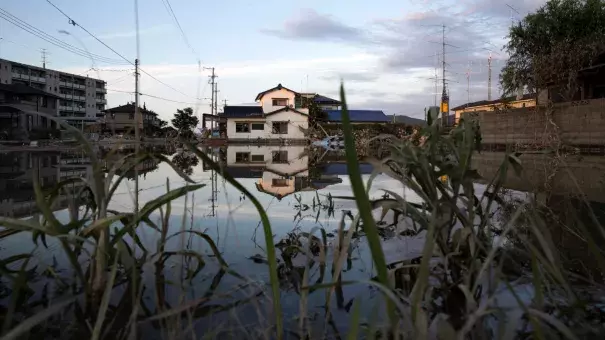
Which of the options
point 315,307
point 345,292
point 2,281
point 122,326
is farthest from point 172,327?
point 2,281

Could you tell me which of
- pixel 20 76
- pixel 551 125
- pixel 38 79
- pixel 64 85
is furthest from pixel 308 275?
pixel 64 85

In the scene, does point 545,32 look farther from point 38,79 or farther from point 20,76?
point 38,79

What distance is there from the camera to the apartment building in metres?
48.0

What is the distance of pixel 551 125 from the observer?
454 inches

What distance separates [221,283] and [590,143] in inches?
464

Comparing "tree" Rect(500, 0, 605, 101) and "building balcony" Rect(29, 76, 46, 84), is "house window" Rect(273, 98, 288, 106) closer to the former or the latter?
"tree" Rect(500, 0, 605, 101)

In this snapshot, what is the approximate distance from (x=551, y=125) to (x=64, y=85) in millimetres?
59396

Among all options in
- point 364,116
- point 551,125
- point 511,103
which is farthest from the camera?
point 364,116

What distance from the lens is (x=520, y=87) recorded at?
21203 mm

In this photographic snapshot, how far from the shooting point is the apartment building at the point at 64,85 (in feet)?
157

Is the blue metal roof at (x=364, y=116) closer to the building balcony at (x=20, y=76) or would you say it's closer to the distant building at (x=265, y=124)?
the distant building at (x=265, y=124)

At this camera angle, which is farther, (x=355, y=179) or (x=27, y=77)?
(x=27, y=77)

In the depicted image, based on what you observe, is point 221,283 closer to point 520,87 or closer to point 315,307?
point 315,307

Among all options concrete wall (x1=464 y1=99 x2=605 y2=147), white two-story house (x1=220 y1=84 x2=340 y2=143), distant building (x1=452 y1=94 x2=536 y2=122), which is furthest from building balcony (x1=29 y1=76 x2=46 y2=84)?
concrete wall (x1=464 y1=99 x2=605 y2=147)
